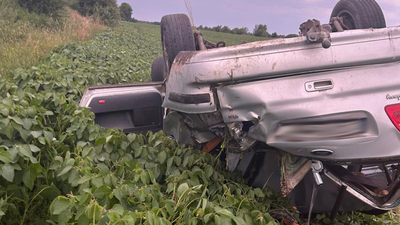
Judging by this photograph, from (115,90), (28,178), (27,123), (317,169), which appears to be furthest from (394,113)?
(115,90)

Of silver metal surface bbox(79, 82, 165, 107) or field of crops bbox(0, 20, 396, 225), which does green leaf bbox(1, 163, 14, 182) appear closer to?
field of crops bbox(0, 20, 396, 225)

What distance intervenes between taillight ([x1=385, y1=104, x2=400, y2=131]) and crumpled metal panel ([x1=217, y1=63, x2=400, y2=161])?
0.02 m

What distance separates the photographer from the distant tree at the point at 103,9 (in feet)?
89.8

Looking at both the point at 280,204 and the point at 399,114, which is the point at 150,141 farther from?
the point at 399,114

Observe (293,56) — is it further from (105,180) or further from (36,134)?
(36,134)

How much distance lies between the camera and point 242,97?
2.10 meters

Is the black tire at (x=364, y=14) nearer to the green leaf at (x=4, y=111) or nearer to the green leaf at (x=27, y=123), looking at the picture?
the green leaf at (x=27, y=123)

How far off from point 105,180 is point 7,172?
518 mm

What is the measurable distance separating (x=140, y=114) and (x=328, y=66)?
2057 mm

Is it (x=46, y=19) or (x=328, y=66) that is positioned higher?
(x=46, y=19)

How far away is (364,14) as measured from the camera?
126 inches

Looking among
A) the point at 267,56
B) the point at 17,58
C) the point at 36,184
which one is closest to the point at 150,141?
the point at 36,184

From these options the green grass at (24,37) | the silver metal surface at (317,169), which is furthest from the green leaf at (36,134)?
the green grass at (24,37)

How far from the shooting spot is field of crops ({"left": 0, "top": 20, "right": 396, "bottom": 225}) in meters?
1.76
